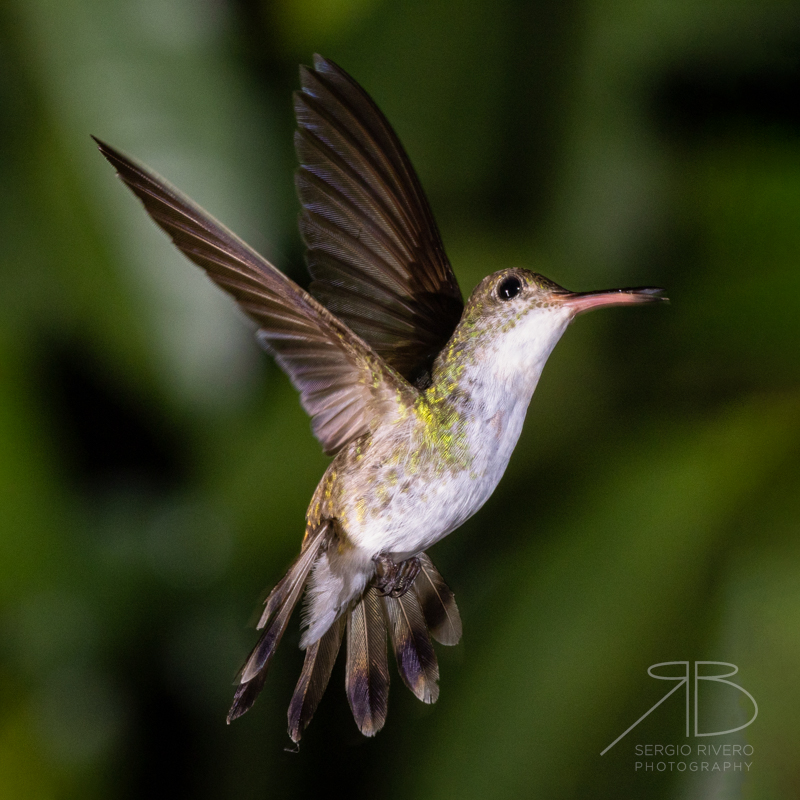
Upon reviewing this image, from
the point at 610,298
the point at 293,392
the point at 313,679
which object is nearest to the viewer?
the point at 610,298

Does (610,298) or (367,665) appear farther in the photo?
(367,665)

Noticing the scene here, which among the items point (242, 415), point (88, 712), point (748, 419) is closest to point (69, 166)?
point (242, 415)

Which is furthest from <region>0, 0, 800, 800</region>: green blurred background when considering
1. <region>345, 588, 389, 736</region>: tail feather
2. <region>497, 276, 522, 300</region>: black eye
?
<region>497, 276, 522, 300</region>: black eye

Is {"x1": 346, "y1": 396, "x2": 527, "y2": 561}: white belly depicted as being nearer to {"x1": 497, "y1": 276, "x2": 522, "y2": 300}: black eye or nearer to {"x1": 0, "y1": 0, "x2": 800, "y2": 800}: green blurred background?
{"x1": 497, "y1": 276, "x2": 522, "y2": 300}: black eye

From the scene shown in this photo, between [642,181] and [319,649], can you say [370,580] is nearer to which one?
[319,649]

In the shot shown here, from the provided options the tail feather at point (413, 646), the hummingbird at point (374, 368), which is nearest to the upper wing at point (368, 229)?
the hummingbird at point (374, 368)

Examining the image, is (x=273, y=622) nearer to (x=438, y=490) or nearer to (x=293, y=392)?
(x=438, y=490)

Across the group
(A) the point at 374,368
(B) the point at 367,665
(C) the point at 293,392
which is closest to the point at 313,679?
(B) the point at 367,665
